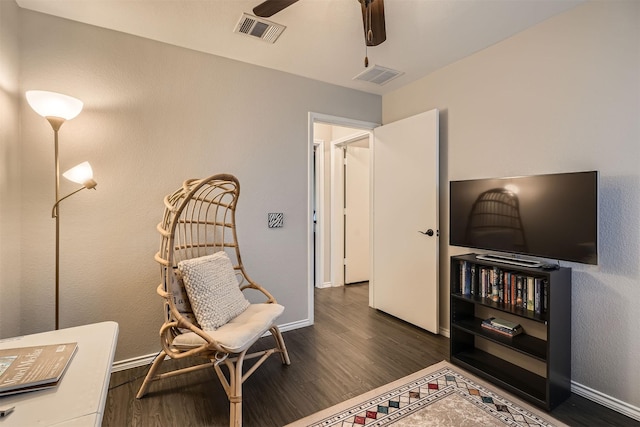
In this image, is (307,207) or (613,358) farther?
(307,207)

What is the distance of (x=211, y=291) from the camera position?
6.23ft

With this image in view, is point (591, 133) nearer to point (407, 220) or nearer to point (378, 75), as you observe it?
point (407, 220)

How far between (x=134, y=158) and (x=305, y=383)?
6.72 ft

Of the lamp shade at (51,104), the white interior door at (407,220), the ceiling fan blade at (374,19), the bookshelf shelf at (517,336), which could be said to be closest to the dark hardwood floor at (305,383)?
the bookshelf shelf at (517,336)

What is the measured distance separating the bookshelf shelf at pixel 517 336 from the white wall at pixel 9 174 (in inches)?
115

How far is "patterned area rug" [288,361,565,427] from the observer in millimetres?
1696

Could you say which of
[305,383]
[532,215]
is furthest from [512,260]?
[305,383]

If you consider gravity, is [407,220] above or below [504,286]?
above

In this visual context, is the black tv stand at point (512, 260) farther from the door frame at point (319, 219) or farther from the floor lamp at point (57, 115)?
the floor lamp at point (57, 115)

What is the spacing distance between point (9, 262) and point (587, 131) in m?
3.65

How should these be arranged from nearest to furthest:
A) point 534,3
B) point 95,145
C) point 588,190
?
point 588,190, point 534,3, point 95,145

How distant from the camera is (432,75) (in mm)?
2904

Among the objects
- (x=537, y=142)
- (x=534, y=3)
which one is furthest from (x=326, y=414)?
(x=534, y=3)

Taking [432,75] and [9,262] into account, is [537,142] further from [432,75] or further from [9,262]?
[9,262]
